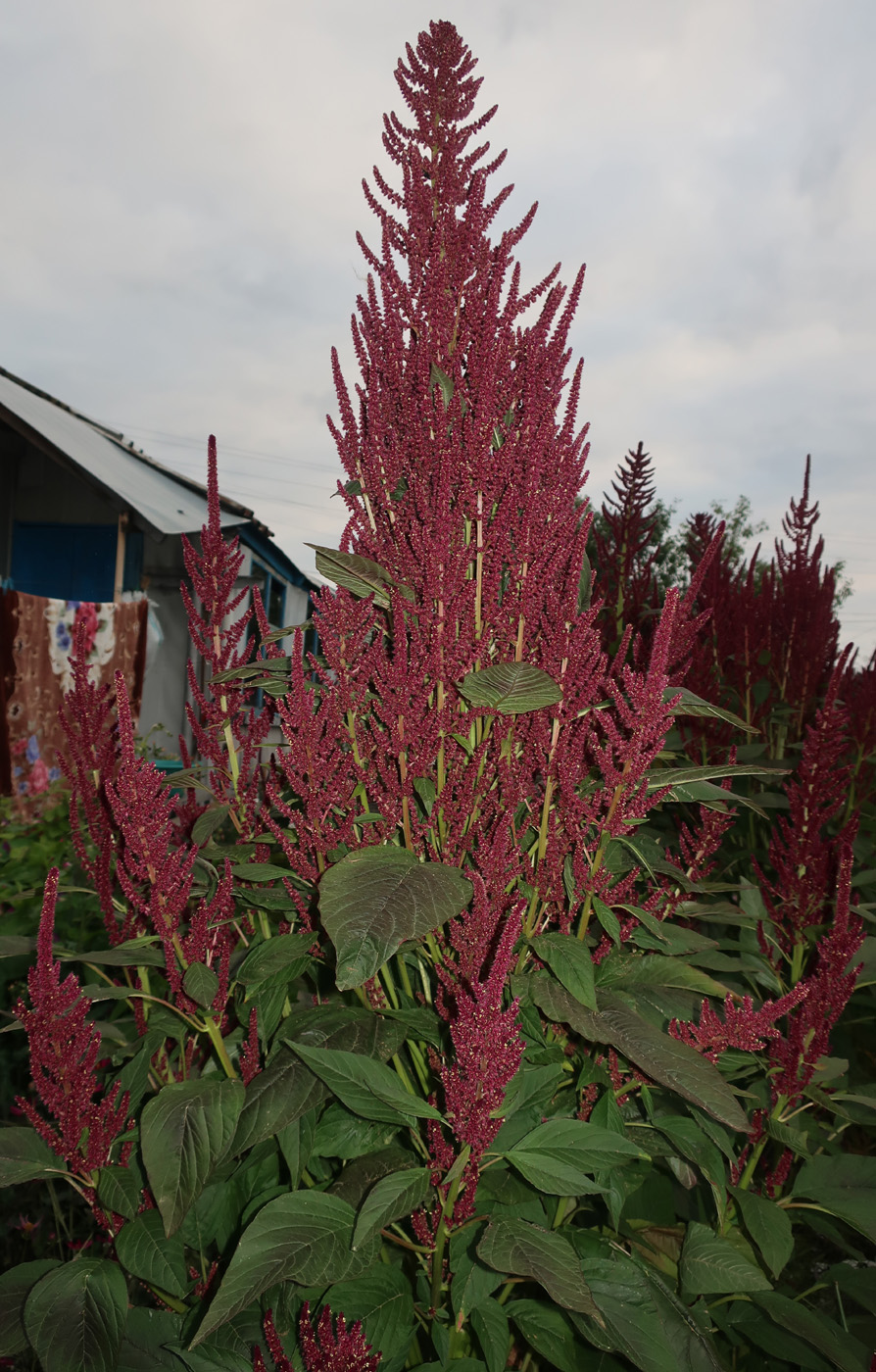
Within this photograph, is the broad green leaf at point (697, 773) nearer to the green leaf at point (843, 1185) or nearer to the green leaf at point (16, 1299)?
the green leaf at point (843, 1185)

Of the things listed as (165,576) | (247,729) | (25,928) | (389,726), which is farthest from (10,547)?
(389,726)

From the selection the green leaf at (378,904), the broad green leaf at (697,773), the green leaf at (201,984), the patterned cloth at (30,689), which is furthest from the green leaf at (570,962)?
the patterned cloth at (30,689)

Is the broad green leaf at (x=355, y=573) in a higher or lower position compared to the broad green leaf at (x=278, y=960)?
higher

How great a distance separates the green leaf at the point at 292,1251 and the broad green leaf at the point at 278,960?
345mm

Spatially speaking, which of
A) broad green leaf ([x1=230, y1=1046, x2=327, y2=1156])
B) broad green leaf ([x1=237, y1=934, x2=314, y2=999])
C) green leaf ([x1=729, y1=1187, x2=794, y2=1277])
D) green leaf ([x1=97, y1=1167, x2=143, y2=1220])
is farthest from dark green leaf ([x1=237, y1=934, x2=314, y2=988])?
green leaf ([x1=729, y1=1187, x2=794, y2=1277])

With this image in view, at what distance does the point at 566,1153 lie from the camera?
127 cm

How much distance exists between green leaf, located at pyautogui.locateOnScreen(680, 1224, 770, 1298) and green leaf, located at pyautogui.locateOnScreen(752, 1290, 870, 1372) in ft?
0.34

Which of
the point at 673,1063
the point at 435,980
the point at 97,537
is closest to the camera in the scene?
the point at 673,1063

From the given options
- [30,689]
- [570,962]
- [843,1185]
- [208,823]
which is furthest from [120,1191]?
[30,689]

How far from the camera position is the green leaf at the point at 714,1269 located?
1.49 m

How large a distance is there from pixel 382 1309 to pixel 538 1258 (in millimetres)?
378

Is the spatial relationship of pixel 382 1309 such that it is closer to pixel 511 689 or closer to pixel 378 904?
pixel 378 904

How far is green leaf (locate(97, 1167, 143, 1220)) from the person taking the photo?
146 cm

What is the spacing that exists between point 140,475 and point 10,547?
5.86 feet
